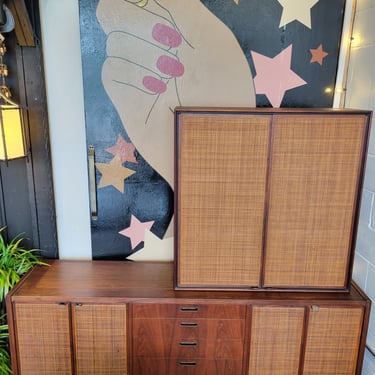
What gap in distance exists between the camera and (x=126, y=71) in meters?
2.11

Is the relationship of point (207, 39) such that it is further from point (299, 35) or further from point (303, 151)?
point (303, 151)

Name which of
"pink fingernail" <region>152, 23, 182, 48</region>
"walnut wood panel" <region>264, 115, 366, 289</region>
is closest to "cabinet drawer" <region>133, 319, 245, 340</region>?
"walnut wood panel" <region>264, 115, 366, 289</region>

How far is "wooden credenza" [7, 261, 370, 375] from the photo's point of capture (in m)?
1.93

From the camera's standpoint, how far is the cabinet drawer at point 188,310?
6.31 feet

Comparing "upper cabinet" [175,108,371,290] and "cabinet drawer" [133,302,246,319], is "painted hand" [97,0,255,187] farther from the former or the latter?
"cabinet drawer" [133,302,246,319]

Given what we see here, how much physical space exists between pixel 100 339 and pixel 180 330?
0.44 meters

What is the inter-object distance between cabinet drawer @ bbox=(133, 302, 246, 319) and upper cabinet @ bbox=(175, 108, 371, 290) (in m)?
0.12

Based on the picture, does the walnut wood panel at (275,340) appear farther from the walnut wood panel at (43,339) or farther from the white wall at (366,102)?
the walnut wood panel at (43,339)

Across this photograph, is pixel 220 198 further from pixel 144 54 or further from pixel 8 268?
pixel 8 268

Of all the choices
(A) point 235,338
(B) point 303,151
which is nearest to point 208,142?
(B) point 303,151

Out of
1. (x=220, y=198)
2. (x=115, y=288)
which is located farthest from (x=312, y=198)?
(x=115, y=288)

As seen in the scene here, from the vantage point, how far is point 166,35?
2064mm

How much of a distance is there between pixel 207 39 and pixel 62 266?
1641mm

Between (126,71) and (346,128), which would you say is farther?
(126,71)
